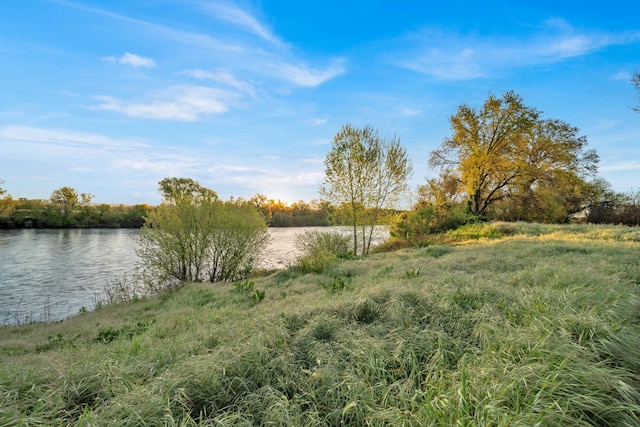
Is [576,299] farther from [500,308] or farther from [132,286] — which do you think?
[132,286]

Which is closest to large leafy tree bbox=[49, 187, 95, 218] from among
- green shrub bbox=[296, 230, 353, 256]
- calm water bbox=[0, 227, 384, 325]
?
calm water bbox=[0, 227, 384, 325]

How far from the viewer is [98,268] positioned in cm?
1662

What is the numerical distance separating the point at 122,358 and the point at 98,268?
1716 cm

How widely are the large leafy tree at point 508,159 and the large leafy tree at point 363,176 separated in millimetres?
7349

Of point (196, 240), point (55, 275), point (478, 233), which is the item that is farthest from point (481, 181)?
point (55, 275)

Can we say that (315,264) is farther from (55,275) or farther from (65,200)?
(65,200)

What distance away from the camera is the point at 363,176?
1678 cm

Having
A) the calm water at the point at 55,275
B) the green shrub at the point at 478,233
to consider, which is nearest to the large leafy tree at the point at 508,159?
the green shrub at the point at 478,233

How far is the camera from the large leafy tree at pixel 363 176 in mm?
16625

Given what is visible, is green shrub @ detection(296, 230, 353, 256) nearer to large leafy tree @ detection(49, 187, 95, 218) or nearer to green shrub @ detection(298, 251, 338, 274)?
green shrub @ detection(298, 251, 338, 274)

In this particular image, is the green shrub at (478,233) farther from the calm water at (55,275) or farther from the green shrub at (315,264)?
the calm water at (55,275)

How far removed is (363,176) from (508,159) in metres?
11.3

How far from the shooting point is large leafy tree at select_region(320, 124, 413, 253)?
655 inches

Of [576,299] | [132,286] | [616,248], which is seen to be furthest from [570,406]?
[132,286]
